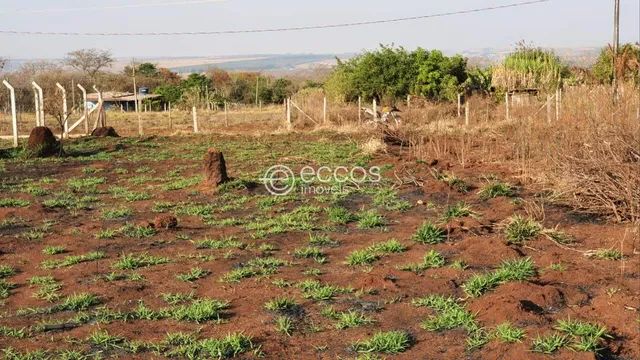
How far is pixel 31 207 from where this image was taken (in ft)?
31.9

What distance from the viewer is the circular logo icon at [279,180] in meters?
10.9

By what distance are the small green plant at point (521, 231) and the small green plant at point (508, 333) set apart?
2.63 m

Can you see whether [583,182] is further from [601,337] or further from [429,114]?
[429,114]

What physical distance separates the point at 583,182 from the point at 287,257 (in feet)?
12.6

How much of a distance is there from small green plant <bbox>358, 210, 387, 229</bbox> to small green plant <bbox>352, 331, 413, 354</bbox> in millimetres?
3661

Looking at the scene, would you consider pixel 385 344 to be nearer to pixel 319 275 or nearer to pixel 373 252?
pixel 319 275

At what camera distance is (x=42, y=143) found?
16.9 m

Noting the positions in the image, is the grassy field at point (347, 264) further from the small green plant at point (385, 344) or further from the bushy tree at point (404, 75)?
the bushy tree at point (404, 75)

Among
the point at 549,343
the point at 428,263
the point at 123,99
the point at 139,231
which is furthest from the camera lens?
the point at 123,99

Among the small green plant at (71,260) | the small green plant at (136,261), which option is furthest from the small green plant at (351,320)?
the small green plant at (71,260)

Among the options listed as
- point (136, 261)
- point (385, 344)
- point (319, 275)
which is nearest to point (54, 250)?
point (136, 261)

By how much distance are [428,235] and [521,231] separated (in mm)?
1020

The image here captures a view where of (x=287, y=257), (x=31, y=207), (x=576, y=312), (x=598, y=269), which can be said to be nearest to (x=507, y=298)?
(x=576, y=312)

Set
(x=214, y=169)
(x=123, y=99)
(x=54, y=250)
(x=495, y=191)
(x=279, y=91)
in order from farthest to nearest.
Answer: (x=279, y=91), (x=123, y=99), (x=214, y=169), (x=495, y=191), (x=54, y=250)
